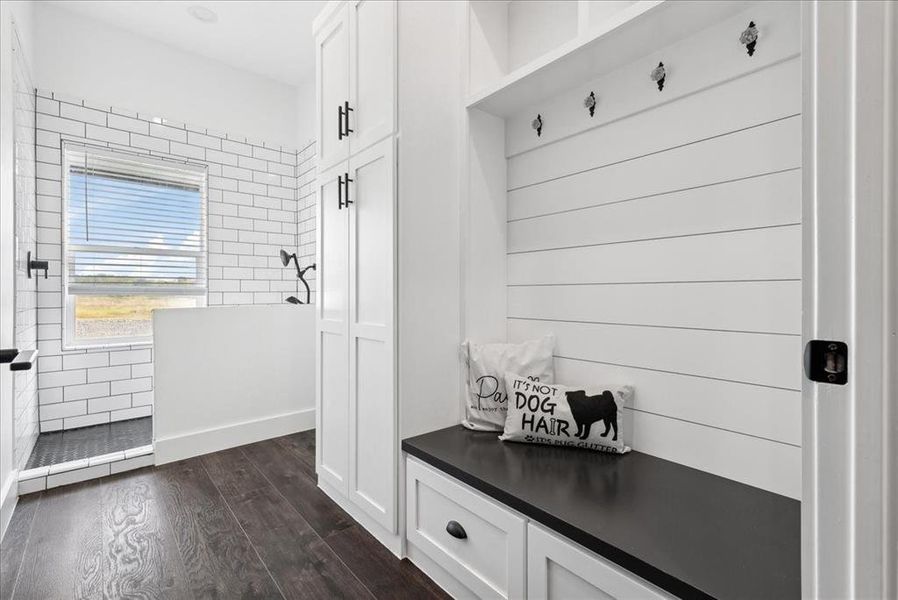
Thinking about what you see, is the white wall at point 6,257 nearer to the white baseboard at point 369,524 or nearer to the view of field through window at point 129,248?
the view of field through window at point 129,248

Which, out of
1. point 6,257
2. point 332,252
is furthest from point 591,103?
point 6,257

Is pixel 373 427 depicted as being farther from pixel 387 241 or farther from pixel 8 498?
pixel 8 498

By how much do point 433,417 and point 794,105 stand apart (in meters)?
1.52

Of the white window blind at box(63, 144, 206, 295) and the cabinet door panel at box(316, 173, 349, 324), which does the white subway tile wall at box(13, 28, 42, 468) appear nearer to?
the white window blind at box(63, 144, 206, 295)

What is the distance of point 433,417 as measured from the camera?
1738 mm

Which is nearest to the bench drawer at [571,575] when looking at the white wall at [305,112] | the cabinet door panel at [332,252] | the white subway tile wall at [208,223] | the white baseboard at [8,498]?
the cabinet door panel at [332,252]

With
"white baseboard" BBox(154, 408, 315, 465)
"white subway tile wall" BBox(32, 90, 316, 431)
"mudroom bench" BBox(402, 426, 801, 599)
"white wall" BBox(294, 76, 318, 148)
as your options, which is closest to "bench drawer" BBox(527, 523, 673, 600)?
"mudroom bench" BBox(402, 426, 801, 599)

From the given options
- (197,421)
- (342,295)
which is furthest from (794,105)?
(197,421)

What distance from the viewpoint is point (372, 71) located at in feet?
5.83

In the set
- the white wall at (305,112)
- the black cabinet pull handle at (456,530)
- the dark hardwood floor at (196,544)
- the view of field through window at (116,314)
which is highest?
the white wall at (305,112)

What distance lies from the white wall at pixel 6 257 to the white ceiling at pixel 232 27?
3.28ft

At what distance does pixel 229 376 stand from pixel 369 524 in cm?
149

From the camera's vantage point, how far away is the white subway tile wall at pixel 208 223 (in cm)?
286

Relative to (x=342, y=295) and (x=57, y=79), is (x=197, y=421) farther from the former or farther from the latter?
(x=57, y=79)
